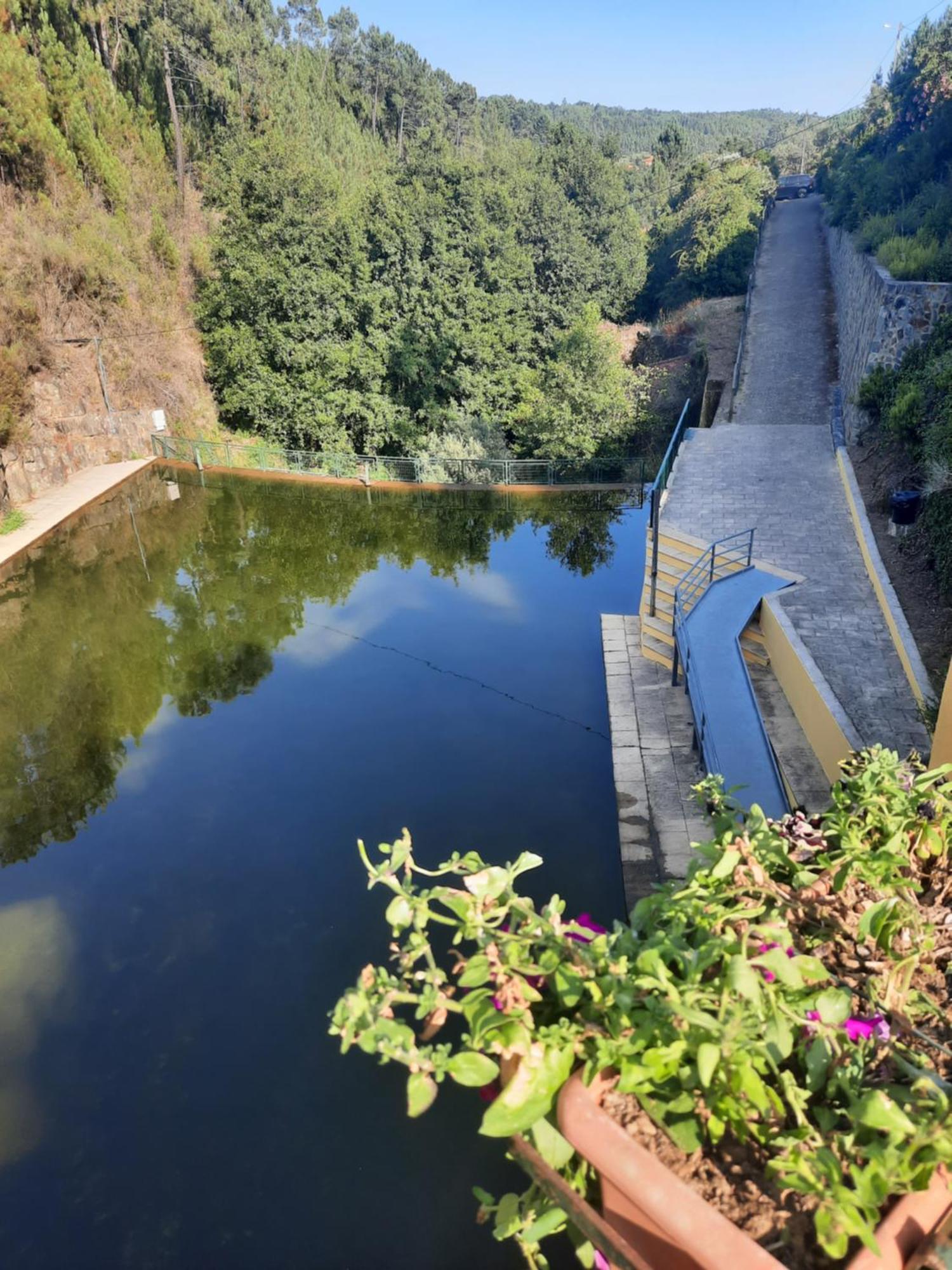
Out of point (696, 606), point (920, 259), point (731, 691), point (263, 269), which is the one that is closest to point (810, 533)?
point (696, 606)

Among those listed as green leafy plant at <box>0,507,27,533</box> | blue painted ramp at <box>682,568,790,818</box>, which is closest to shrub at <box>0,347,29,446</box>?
green leafy plant at <box>0,507,27,533</box>

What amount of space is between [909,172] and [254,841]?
800 inches

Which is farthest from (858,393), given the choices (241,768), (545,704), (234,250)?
(234,250)

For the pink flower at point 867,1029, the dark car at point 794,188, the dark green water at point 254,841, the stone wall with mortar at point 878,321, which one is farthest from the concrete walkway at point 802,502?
the dark car at point 794,188

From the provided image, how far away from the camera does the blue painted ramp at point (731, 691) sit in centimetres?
504

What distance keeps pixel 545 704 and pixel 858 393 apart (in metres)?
7.83

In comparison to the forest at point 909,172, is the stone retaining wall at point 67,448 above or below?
below

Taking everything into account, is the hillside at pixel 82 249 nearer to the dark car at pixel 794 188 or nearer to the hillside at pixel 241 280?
the hillside at pixel 241 280

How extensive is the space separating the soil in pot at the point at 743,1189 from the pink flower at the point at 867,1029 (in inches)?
11.1

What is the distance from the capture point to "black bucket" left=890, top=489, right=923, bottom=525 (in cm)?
861

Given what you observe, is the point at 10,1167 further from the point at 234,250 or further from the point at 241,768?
the point at 234,250

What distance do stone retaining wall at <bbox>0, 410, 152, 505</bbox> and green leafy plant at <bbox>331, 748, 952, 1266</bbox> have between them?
16.4m

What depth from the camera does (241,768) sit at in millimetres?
7441

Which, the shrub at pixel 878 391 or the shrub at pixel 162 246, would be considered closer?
the shrub at pixel 878 391
